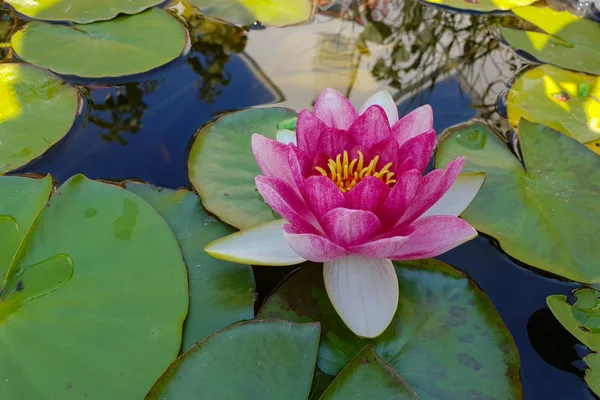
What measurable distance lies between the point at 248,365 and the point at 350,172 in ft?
1.79

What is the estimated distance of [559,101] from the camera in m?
2.06

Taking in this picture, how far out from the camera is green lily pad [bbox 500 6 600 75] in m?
2.32

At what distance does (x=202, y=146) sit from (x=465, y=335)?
1.08 m

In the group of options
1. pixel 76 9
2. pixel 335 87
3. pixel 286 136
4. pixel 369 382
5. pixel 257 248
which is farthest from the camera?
pixel 76 9

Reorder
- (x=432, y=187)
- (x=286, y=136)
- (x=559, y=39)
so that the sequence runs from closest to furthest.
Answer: (x=432, y=187) < (x=286, y=136) < (x=559, y=39)

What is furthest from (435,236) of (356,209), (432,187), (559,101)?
(559,101)

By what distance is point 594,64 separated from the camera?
2.28 metres

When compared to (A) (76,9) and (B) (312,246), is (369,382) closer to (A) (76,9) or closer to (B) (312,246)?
(B) (312,246)

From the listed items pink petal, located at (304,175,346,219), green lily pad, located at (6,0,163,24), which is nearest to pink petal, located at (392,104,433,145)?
pink petal, located at (304,175,346,219)

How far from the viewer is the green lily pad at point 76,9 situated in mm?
2273

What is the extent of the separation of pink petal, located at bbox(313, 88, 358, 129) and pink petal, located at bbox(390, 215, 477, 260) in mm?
372

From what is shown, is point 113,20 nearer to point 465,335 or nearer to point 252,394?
point 252,394

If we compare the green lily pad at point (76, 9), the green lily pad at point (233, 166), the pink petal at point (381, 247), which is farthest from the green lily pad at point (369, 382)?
the green lily pad at point (76, 9)

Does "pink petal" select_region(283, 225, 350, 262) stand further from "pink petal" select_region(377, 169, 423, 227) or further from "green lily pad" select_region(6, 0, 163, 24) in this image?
"green lily pad" select_region(6, 0, 163, 24)
